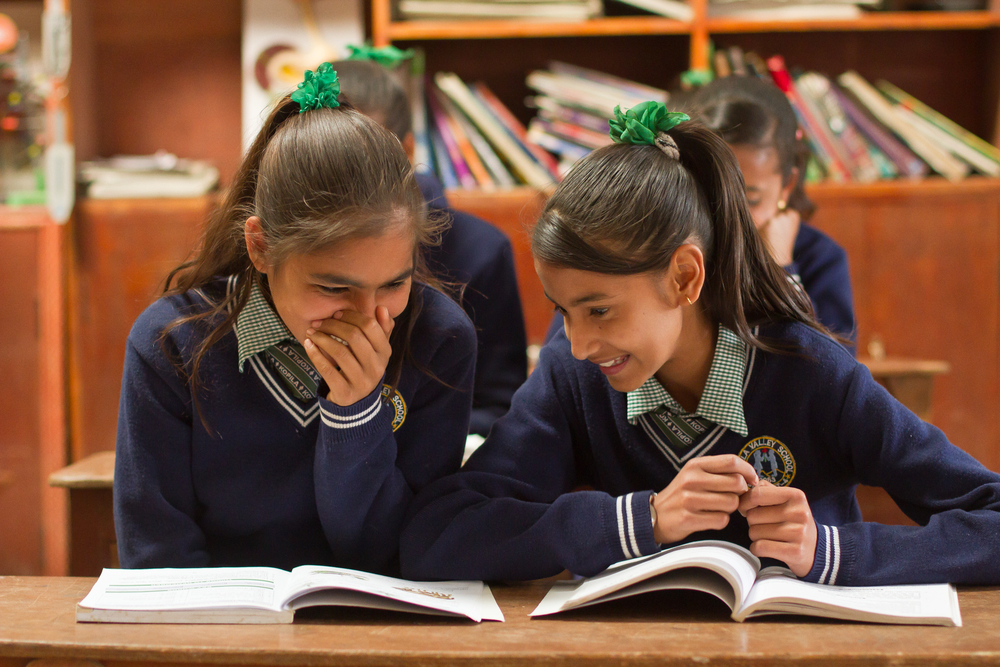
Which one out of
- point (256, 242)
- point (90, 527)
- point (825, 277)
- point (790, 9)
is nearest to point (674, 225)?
point (256, 242)

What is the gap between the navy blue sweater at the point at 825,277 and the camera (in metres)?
1.82

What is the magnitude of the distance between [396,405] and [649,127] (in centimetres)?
50

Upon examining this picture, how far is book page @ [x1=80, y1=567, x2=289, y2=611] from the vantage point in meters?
0.86

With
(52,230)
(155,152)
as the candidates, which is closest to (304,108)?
(52,230)

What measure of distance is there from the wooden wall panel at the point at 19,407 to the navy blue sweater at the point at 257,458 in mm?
1626

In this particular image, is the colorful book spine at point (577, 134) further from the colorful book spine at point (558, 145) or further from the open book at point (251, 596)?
the open book at point (251, 596)

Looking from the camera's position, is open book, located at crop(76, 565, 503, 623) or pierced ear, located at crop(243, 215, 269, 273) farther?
pierced ear, located at crop(243, 215, 269, 273)

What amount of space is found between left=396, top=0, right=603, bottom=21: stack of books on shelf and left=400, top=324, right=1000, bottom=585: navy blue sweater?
5.03 feet

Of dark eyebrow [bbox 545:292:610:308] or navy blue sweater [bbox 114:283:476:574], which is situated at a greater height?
dark eyebrow [bbox 545:292:610:308]

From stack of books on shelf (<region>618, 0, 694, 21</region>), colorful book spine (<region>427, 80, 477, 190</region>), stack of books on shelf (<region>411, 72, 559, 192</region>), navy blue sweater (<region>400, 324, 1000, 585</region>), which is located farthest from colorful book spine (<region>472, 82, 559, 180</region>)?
navy blue sweater (<region>400, 324, 1000, 585</region>)

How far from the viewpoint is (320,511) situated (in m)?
1.12

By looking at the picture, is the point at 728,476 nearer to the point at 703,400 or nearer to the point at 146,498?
the point at 703,400

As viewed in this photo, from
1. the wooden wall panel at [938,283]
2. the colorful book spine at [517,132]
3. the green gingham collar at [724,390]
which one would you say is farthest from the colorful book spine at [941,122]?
the green gingham collar at [724,390]

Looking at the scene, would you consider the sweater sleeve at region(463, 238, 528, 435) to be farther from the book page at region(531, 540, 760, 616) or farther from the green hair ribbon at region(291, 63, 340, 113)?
the book page at region(531, 540, 760, 616)
